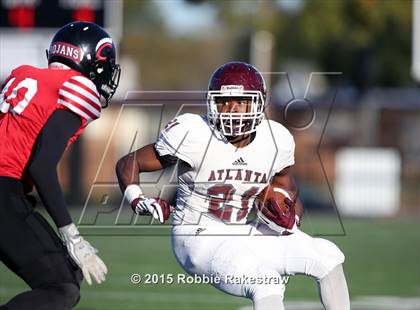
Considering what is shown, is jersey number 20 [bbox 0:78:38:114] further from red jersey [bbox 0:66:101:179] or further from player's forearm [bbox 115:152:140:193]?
player's forearm [bbox 115:152:140:193]

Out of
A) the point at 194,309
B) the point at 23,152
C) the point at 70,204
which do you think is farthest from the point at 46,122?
the point at 70,204

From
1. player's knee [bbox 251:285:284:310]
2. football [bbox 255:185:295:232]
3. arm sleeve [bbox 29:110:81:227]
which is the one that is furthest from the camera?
football [bbox 255:185:295:232]

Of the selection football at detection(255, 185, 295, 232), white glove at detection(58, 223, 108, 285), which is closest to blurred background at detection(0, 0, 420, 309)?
football at detection(255, 185, 295, 232)

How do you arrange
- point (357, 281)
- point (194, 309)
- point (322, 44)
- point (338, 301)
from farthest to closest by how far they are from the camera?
point (322, 44) → point (357, 281) → point (194, 309) → point (338, 301)

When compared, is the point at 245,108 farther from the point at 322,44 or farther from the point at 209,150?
the point at 322,44

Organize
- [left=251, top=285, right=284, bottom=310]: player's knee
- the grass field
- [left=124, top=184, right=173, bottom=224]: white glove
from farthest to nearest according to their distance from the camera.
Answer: the grass field → [left=124, top=184, right=173, bottom=224]: white glove → [left=251, top=285, right=284, bottom=310]: player's knee

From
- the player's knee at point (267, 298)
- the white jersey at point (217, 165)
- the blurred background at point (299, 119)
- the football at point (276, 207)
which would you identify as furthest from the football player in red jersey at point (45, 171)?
the blurred background at point (299, 119)

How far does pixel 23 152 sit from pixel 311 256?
142 cm

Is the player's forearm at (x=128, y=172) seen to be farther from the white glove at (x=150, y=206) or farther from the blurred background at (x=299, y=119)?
the blurred background at (x=299, y=119)

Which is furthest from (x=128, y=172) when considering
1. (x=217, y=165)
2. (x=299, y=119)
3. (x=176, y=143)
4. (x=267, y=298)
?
(x=299, y=119)

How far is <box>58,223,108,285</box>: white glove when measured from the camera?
396cm

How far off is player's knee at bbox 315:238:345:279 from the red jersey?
1235 mm

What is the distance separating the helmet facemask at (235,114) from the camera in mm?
4652

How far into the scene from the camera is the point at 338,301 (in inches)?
175
